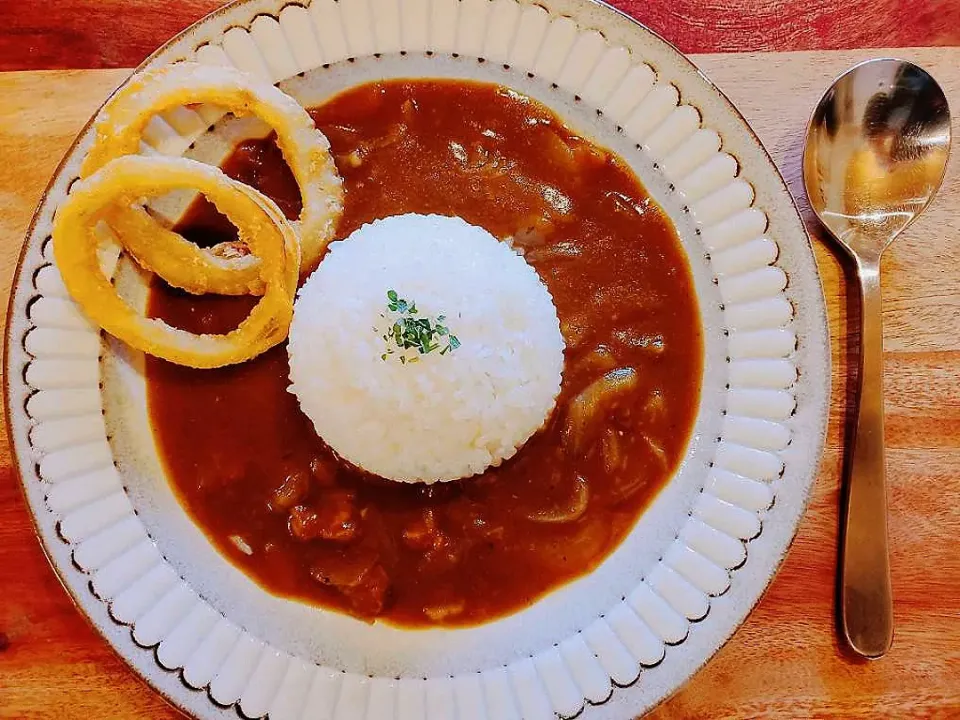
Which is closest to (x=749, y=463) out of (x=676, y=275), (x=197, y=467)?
(x=676, y=275)

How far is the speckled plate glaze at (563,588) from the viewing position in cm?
175

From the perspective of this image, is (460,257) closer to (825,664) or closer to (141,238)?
(141,238)

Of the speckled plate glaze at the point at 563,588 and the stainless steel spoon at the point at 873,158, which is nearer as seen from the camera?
the speckled plate glaze at the point at 563,588

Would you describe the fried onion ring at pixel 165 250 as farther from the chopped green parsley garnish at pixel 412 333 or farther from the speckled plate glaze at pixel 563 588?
the chopped green parsley garnish at pixel 412 333

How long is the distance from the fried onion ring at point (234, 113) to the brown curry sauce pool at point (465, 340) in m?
0.07

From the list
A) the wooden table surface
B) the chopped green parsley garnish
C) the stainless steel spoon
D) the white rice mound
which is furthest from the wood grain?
the chopped green parsley garnish

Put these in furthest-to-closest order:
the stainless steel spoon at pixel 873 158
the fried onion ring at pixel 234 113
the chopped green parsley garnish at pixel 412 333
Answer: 1. the stainless steel spoon at pixel 873 158
2. the fried onion ring at pixel 234 113
3. the chopped green parsley garnish at pixel 412 333

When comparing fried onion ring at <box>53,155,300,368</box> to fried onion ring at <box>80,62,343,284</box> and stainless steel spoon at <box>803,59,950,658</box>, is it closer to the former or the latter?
fried onion ring at <box>80,62,343,284</box>

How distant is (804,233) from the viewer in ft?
6.16

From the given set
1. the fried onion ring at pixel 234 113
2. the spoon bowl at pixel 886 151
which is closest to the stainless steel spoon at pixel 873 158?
the spoon bowl at pixel 886 151

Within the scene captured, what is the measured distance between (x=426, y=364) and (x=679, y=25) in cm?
112

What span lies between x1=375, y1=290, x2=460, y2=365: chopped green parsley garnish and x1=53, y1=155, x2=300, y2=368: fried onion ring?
25 centimetres

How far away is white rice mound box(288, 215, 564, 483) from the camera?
1.85 metres

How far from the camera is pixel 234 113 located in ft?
6.38
